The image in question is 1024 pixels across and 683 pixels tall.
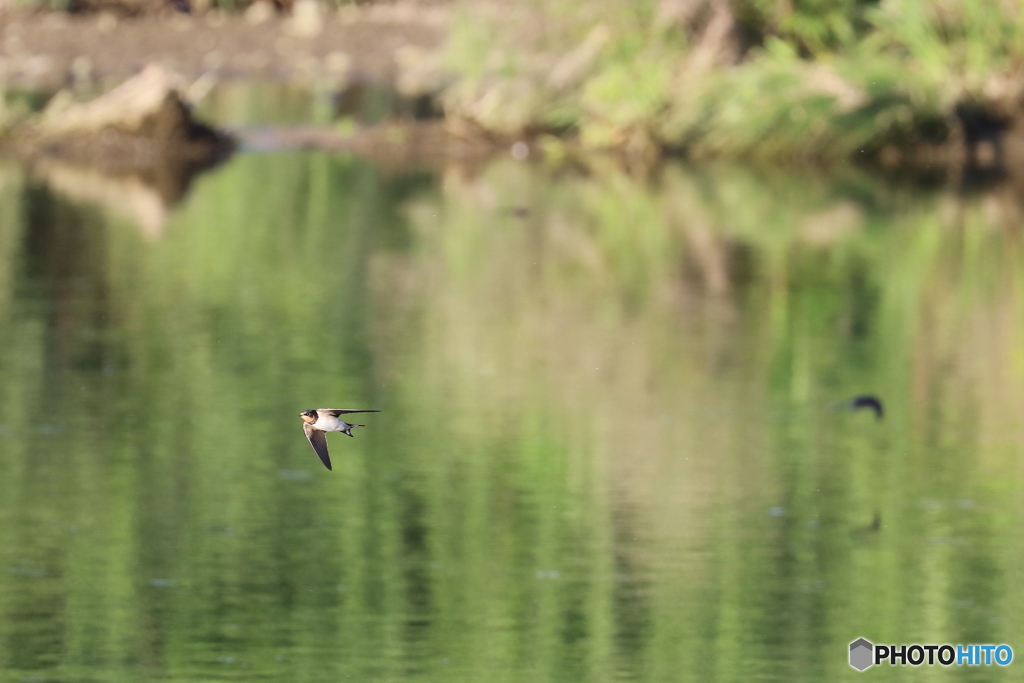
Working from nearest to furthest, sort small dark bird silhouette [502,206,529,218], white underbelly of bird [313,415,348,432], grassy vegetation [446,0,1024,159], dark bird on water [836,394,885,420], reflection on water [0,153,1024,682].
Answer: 1. white underbelly of bird [313,415,348,432]
2. reflection on water [0,153,1024,682]
3. dark bird on water [836,394,885,420]
4. small dark bird silhouette [502,206,529,218]
5. grassy vegetation [446,0,1024,159]

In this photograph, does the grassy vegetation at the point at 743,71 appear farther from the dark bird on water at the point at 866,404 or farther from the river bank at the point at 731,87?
the dark bird on water at the point at 866,404

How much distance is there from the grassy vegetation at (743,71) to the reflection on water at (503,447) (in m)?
3.79

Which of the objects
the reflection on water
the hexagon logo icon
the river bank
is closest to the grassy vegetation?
the river bank

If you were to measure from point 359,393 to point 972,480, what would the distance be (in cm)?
279

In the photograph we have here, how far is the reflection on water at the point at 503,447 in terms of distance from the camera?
651cm

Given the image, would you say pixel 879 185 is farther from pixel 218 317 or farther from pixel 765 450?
pixel 765 450

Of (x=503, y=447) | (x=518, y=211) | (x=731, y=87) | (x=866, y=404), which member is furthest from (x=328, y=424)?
(x=731, y=87)

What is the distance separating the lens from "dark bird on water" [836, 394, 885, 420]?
9.59 m

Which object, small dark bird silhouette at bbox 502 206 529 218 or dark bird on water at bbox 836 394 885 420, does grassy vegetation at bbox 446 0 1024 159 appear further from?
dark bird on water at bbox 836 394 885 420

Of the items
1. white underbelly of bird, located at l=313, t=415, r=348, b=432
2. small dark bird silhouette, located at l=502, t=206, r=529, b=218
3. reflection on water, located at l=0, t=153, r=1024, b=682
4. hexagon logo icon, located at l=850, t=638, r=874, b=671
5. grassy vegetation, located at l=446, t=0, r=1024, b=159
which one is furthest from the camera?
A: grassy vegetation, located at l=446, t=0, r=1024, b=159

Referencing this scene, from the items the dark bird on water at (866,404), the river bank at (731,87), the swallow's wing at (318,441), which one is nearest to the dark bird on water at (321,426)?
the swallow's wing at (318,441)

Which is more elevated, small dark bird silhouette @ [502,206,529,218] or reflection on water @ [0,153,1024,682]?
small dark bird silhouette @ [502,206,529,218]

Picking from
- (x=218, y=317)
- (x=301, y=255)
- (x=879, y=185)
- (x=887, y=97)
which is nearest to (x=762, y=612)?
(x=218, y=317)

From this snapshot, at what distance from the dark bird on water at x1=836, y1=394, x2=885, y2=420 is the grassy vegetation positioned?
993cm
